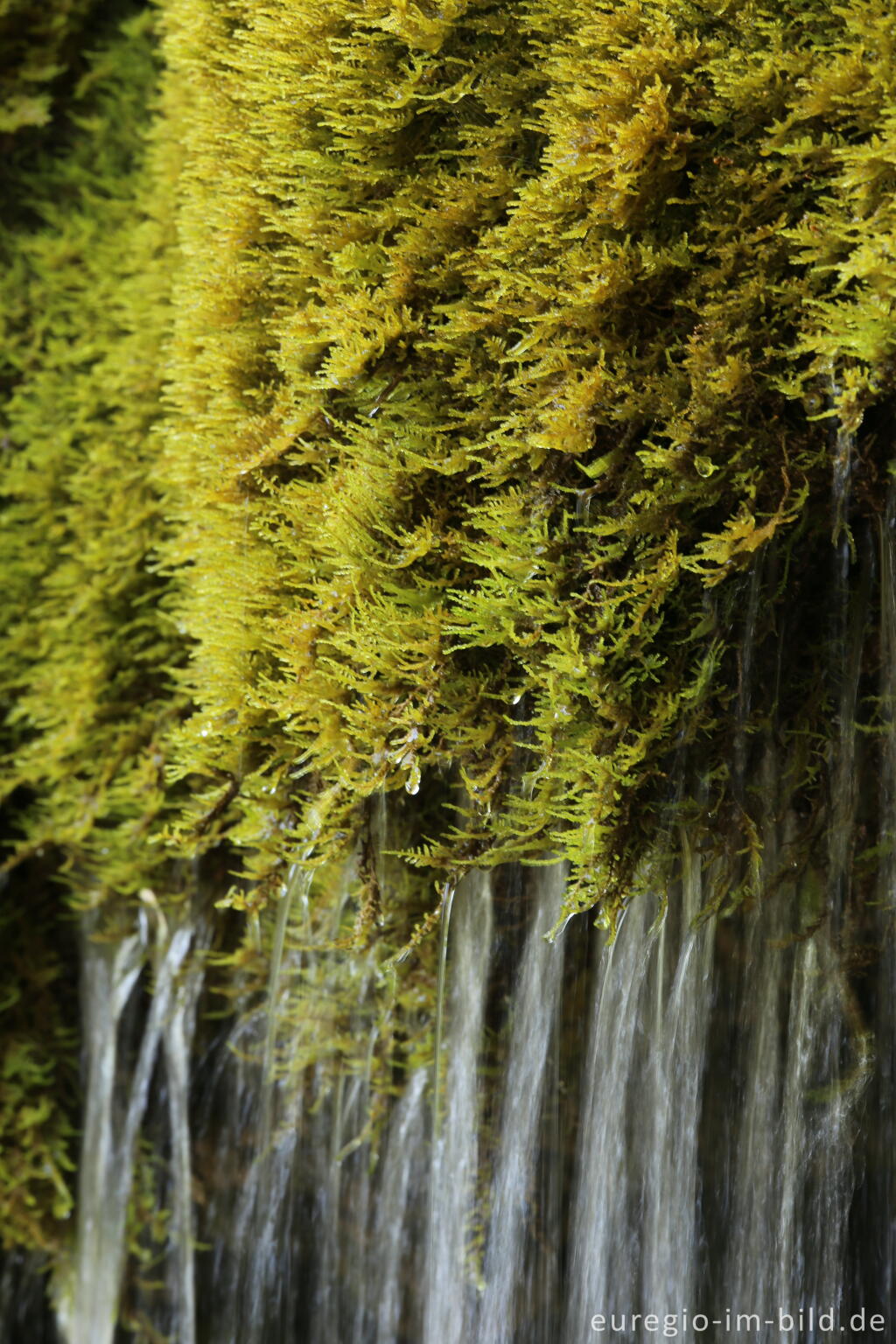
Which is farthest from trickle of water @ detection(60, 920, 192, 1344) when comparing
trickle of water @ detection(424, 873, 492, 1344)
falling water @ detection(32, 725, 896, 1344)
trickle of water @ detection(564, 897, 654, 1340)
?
trickle of water @ detection(564, 897, 654, 1340)

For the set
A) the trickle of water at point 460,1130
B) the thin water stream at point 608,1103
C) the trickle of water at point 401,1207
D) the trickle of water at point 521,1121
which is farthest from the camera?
the trickle of water at point 401,1207

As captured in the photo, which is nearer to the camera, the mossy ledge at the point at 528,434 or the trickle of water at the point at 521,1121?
the mossy ledge at the point at 528,434

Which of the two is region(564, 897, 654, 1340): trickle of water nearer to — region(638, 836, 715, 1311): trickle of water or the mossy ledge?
region(638, 836, 715, 1311): trickle of water

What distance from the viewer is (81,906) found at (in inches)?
134

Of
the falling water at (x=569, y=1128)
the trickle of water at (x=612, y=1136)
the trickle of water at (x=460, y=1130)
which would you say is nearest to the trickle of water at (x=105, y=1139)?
the falling water at (x=569, y=1128)

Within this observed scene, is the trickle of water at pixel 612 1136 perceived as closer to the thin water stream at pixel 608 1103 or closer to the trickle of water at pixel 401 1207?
the thin water stream at pixel 608 1103

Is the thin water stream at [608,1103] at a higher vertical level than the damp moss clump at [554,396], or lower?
lower

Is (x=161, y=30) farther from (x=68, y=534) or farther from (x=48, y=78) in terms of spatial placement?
(x=68, y=534)

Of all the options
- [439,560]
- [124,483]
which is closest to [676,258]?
[439,560]

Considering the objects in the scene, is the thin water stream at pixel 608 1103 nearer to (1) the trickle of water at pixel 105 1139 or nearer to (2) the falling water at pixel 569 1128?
(2) the falling water at pixel 569 1128

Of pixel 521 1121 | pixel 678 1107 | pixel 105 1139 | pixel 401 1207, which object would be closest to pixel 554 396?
pixel 678 1107

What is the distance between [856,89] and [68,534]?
2.42 meters

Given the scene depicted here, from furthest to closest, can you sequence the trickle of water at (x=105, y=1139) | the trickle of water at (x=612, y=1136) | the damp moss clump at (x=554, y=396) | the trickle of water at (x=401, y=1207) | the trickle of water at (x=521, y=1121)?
1. the trickle of water at (x=105, y=1139)
2. the trickle of water at (x=401, y=1207)
3. the trickle of water at (x=521, y=1121)
4. the trickle of water at (x=612, y=1136)
5. the damp moss clump at (x=554, y=396)

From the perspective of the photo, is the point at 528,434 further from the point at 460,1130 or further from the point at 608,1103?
the point at 460,1130
